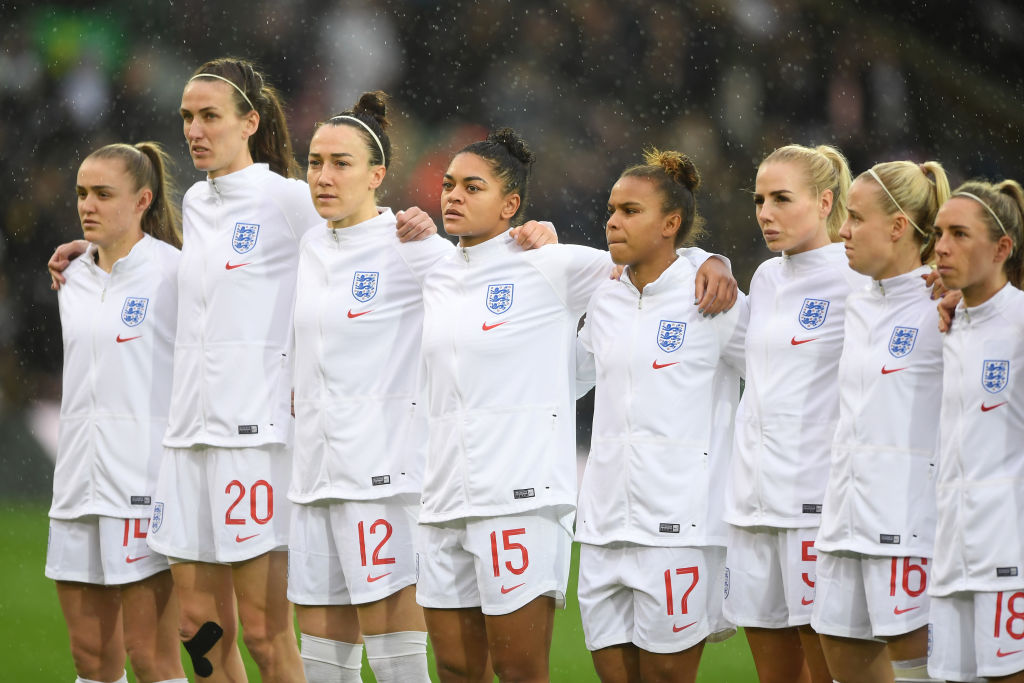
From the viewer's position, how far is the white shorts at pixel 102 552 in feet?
14.0

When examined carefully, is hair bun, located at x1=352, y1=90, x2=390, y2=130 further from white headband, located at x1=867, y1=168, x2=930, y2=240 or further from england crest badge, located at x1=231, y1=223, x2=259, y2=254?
white headband, located at x1=867, y1=168, x2=930, y2=240


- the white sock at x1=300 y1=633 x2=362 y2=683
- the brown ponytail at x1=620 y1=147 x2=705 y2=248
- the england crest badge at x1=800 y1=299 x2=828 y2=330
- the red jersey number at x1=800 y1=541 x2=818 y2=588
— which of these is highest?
the brown ponytail at x1=620 y1=147 x2=705 y2=248

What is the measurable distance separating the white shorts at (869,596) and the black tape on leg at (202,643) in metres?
1.79

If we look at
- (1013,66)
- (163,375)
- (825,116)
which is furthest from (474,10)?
(163,375)

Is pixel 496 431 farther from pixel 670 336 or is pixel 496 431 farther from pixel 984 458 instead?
pixel 984 458

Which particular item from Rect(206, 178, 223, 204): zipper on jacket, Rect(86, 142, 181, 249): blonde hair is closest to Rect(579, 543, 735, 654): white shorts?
Rect(206, 178, 223, 204): zipper on jacket

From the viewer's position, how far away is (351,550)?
388 centimetres

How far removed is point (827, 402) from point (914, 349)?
0.92ft

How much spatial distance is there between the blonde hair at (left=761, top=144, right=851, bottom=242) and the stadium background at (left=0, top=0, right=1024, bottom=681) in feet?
17.9

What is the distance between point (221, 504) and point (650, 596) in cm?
136

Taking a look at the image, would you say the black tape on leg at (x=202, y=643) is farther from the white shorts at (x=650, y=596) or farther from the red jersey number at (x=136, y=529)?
the white shorts at (x=650, y=596)

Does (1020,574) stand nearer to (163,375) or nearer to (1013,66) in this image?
(163,375)

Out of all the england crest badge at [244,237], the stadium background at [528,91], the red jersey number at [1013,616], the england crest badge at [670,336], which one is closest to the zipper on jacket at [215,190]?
the england crest badge at [244,237]

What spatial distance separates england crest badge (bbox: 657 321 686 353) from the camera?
11.7 feet
